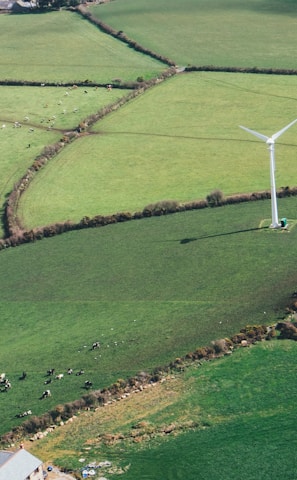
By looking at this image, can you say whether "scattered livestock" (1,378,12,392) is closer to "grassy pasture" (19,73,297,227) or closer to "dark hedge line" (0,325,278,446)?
"dark hedge line" (0,325,278,446)

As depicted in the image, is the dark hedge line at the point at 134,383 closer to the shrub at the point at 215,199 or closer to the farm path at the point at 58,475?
the farm path at the point at 58,475

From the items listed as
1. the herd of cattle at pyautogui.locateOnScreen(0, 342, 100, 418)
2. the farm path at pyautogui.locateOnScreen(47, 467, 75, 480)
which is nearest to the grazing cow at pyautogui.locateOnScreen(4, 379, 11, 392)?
the herd of cattle at pyautogui.locateOnScreen(0, 342, 100, 418)

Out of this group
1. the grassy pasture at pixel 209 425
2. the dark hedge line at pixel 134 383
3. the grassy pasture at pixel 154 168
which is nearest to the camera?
the grassy pasture at pixel 209 425

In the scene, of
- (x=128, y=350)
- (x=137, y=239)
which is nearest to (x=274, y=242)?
(x=137, y=239)

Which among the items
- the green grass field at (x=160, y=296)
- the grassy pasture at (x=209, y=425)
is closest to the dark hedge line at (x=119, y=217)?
the green grass field at (x=160, y=296)

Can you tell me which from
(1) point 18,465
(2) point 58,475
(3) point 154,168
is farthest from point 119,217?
(1) point 18,465
